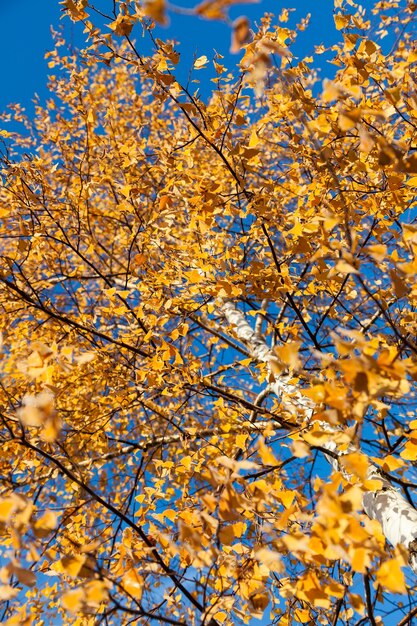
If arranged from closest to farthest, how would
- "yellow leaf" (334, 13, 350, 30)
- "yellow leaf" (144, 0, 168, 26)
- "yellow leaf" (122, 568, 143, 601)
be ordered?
1. "yellow leaf" (144, 0, 168, 26)
2. "yellow leaf" (122, 568, 143, 601)
3. "yellow leaf" (334, 13, 350, 30)

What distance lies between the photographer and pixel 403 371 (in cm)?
100

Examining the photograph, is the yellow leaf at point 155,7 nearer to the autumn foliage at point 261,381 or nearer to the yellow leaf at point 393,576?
the autumn foliage at point 261,381

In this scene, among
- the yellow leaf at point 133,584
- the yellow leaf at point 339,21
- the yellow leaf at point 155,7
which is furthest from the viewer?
the yellow leaf at point 339,21

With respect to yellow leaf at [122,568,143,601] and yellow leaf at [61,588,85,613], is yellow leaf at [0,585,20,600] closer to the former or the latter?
yellow leaf at [61,588,85,613]

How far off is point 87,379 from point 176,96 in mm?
2481

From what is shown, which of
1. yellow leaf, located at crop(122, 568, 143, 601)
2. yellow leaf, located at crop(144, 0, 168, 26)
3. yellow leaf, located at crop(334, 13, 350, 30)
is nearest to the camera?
yellow leaf, located at crop(144, 0, 168, 26)

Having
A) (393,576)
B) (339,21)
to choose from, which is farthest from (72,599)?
(339,21)

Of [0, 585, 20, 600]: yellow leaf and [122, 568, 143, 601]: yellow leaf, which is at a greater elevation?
[122, 568, 143, 601]: yellow leaf

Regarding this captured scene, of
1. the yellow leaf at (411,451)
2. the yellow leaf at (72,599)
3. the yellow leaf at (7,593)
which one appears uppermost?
the yellow leaf at (411,451)

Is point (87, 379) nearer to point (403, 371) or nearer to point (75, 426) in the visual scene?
point (75, 426)

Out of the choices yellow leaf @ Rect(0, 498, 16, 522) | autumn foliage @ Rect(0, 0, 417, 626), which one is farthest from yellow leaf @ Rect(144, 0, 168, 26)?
yellow leaf @ Rect(0, 498, 16, 522)

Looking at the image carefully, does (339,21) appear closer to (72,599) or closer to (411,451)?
(411,451)

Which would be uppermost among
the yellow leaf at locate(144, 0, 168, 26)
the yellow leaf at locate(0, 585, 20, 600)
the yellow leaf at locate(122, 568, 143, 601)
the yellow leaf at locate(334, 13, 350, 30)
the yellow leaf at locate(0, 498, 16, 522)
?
the yellow leaf at locate(334, 13, 350, 30)

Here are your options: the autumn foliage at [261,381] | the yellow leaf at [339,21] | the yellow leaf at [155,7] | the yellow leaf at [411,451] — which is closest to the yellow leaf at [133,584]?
the autumn foliage at [261,381]
